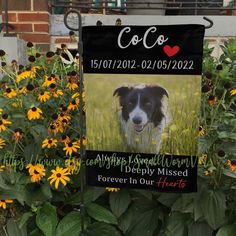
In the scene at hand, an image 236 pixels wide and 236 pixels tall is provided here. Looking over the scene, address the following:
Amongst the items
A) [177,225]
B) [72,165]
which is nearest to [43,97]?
[72,165]

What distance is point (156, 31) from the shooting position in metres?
2.06

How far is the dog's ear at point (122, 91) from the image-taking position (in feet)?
6.95

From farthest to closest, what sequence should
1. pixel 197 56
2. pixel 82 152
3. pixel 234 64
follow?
pixel 234 64 → pixel 82 152 → pixel 197 56

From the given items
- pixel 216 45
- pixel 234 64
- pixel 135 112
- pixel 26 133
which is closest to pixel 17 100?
pixel 26 133

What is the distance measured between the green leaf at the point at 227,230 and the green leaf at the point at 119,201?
0.47m

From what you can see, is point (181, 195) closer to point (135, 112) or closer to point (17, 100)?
point (135, 112)

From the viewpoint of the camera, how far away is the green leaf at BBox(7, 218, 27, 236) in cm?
223

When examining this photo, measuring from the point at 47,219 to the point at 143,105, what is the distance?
2.39 feet

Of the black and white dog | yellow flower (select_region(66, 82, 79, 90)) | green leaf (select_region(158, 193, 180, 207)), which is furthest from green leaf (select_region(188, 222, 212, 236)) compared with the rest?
yellow flower (select_region(66, 82, 79, 90))

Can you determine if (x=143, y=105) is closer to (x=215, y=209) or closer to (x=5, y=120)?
(x=215, y=209)

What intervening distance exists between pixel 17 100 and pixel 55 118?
13.5 inches

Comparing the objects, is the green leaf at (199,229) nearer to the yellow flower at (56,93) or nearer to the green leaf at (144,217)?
the green leaf at (144,217)

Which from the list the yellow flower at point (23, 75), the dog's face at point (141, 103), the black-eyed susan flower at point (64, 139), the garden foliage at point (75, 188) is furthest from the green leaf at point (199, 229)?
the yellow flower at point (23, 75)

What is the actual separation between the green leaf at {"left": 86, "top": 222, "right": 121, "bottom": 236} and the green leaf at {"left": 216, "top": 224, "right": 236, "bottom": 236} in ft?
1.65
